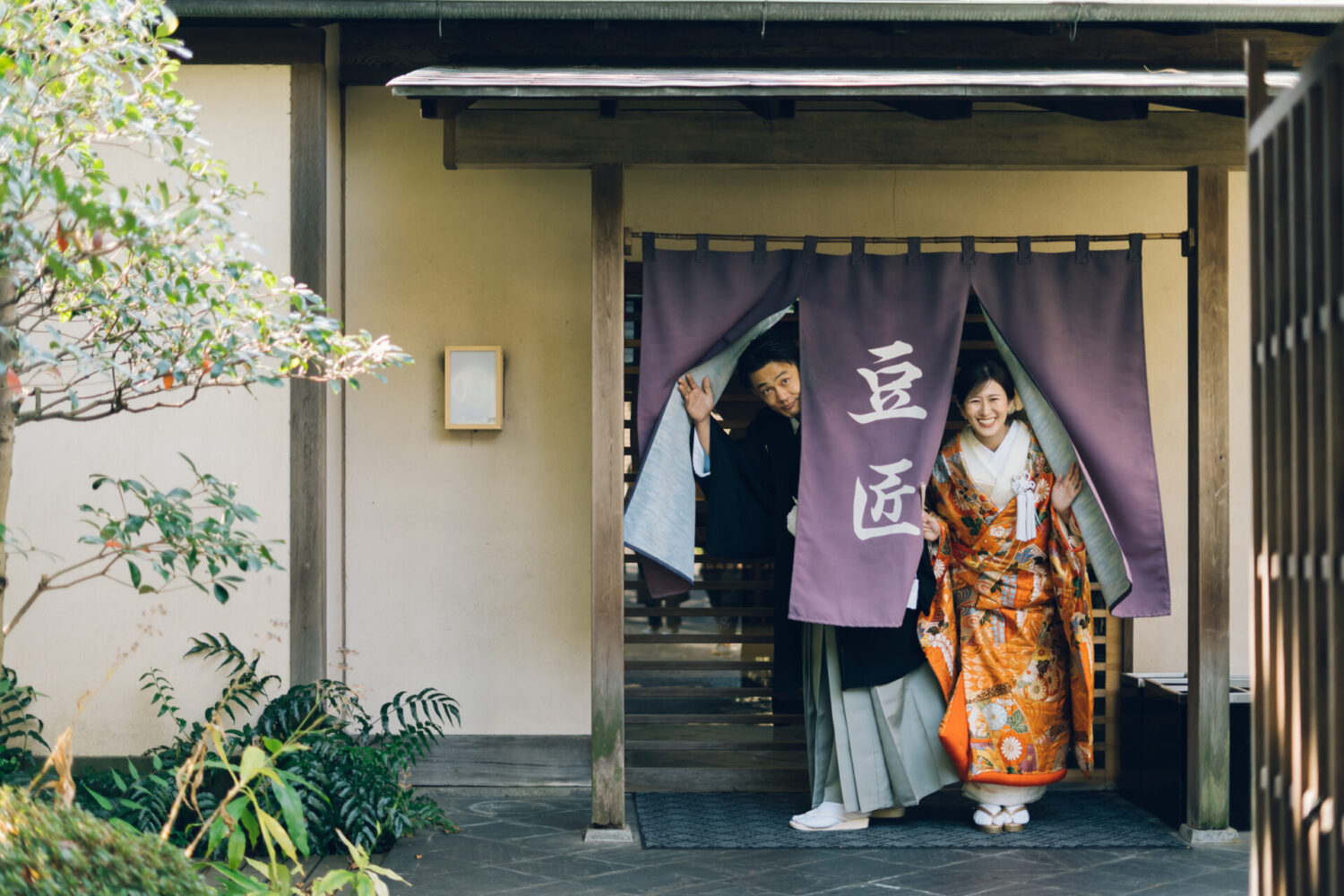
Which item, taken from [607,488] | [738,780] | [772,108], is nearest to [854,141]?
[772,108]

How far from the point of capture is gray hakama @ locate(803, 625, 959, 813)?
5.45m

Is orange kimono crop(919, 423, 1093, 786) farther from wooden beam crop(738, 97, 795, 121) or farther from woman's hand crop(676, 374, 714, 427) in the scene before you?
wooden beam crop(738, 97, 795, 121)

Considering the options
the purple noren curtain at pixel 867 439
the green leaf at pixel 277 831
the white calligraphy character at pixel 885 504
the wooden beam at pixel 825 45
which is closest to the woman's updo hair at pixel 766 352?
→ the purple noren curtain at pixel 867 439

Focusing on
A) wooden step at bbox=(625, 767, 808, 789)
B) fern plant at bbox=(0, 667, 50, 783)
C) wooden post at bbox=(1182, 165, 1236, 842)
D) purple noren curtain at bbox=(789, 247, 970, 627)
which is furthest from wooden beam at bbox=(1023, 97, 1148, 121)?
fern plant at bbox=(0, 667, 50, 783)

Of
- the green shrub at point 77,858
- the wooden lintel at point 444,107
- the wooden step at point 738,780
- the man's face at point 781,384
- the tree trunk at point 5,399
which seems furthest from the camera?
the wooden step at point 738,780

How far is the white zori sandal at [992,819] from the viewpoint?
5.39 meters

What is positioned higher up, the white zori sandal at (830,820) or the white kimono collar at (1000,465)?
the white kimono collar at (1000,465)

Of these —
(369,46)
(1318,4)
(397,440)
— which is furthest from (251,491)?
(1318,4)

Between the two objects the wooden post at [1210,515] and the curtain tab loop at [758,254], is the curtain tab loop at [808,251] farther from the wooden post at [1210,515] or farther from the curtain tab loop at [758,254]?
the wooden post at [1210,515]

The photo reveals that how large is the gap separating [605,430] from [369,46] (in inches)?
97.4

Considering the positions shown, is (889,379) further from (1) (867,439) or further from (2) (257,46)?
(2) (257,46)

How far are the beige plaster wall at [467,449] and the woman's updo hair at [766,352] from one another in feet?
3.23

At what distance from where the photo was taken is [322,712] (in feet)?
17.6

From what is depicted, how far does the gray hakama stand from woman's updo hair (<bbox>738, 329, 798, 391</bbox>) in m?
1.29
